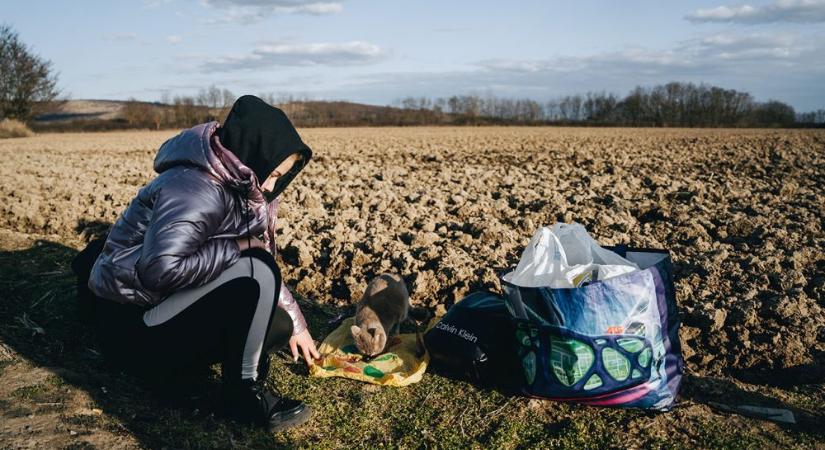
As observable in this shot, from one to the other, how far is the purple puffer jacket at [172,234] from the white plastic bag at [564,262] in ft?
5.20

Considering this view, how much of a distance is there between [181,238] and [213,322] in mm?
492

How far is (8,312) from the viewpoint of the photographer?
4.39 meters

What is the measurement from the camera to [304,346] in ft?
11.9

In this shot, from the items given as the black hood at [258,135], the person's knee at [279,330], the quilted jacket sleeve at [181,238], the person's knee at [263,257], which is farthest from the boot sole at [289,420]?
the black hood at [258,135]

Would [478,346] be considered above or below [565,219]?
below

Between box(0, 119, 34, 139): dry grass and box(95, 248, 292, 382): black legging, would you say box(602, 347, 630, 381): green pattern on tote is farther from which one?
box(0, 119, 34, 139): dry grass

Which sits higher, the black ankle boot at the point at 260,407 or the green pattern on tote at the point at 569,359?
the green pattern on tote at the point at 569,359

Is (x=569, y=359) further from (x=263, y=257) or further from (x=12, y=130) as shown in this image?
(x=12, y=130)

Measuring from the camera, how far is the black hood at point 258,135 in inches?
118

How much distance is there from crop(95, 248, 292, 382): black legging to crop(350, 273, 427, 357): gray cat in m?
0.78

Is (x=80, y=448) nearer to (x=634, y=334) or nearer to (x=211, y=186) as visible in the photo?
(x=211, y=186)

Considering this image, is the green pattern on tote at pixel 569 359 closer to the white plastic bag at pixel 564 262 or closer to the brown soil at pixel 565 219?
the white plastic bag at pixel 564 262

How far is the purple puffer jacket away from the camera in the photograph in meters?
2.80

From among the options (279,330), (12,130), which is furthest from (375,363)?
(12,130)
